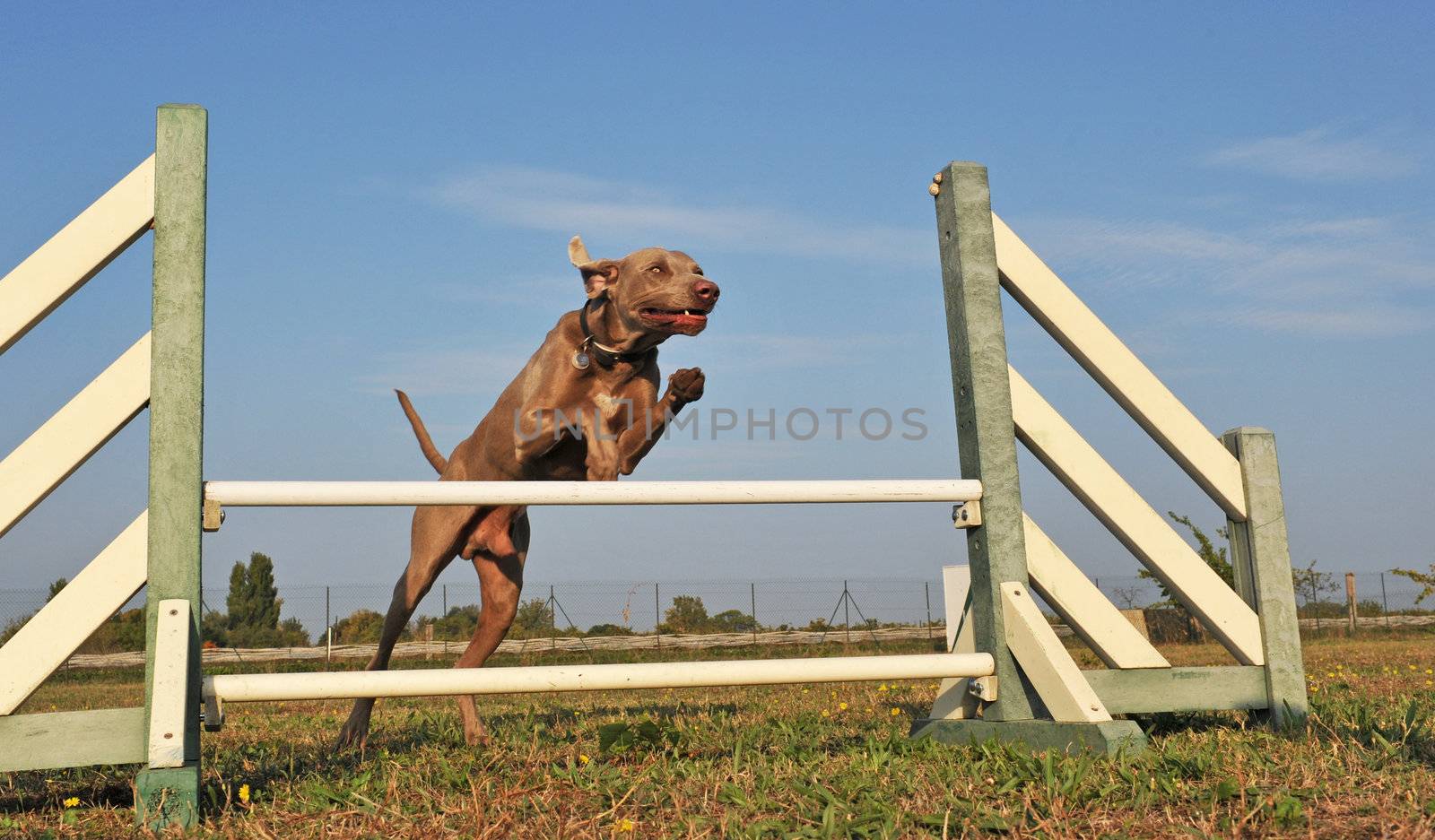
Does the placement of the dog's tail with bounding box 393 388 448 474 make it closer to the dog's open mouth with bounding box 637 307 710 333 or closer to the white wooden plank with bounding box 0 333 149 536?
the dog's open mouth with bounding box 637 307 710 333

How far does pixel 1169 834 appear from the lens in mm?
1783

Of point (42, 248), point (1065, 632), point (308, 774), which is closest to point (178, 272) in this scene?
point (42, 248)

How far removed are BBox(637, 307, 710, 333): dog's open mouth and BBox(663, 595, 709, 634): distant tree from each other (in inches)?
786

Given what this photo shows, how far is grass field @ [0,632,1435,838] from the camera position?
6.17 ft

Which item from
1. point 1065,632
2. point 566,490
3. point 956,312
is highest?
point 956,312

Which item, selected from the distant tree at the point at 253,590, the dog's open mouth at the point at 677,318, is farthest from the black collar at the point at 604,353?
the distant tree at the point at 253,590

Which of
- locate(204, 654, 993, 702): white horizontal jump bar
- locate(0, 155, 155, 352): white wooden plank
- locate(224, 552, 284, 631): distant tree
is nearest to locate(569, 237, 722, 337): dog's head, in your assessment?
locate(204, 654, 993, 702): white horizontal jump bar

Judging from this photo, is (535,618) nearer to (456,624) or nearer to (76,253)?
(456,624)

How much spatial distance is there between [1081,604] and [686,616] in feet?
72.6

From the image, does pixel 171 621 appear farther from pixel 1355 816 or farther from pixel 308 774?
pixel 1355 816

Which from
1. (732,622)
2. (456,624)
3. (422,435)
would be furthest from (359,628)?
(422,435)

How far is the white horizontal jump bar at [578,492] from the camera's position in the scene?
8.12 ft

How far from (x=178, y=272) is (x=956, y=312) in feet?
6.73

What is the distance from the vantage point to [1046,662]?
2.68 meters
